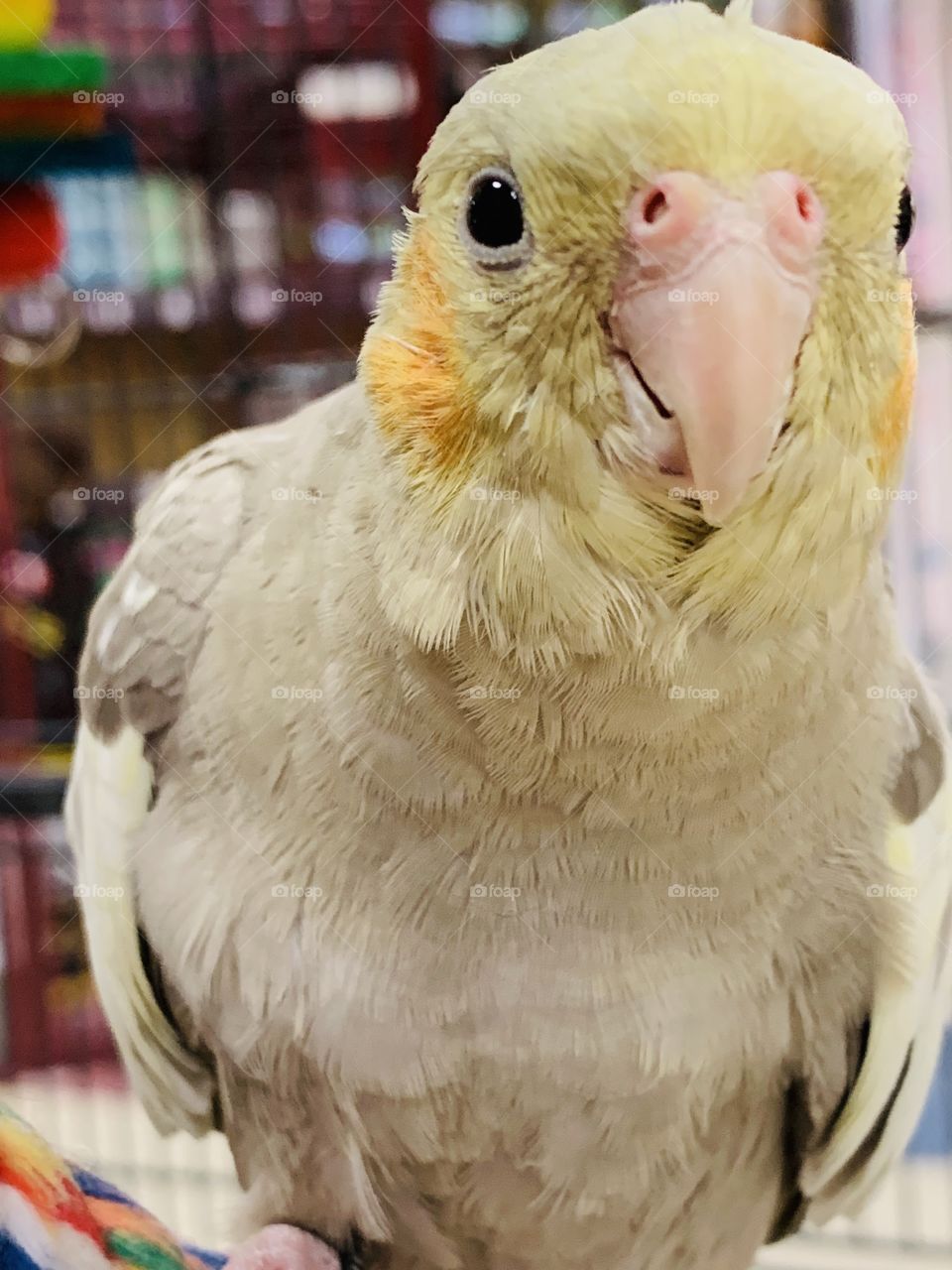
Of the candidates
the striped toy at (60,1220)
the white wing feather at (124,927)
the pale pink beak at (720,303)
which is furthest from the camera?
the white wing feather at (124,927)

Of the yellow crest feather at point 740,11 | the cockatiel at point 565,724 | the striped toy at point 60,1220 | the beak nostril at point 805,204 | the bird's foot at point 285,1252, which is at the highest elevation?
the yellow crest feather at point 740,11

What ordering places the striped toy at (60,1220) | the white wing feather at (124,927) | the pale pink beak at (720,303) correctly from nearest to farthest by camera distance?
the pale pink beak at (720,303) < the striped toy at (60,1220) < the white wing feather at (124,927)

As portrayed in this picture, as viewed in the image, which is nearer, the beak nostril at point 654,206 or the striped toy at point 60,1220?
the beak nostril at point 654,206

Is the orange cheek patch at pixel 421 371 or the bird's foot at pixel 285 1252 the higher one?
the orange cheek patch at pixel 421 371

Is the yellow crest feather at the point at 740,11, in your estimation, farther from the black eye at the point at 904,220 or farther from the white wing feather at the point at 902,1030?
the white wing feather at the point at 902,1030

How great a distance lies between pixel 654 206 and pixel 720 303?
0.13 ft

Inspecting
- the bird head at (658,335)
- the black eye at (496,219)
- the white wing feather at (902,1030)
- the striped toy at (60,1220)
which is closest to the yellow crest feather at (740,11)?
the bird head at (658,335)

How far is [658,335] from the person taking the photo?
40cm

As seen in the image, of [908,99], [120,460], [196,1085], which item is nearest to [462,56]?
A: [908,99]

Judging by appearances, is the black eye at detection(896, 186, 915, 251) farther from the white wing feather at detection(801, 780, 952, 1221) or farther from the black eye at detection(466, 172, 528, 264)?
the white wing feather at detection(801, 780, 952, 1221)

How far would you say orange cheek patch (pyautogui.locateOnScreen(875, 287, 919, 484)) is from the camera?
45 cm

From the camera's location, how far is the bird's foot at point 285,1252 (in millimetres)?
715

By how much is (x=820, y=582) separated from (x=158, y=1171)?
99cm

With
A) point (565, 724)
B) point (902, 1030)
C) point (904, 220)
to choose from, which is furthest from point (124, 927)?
point (904, 220)
